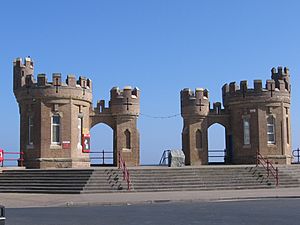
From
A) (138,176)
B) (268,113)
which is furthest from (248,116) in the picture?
(138,176)

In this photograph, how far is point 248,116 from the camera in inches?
1431

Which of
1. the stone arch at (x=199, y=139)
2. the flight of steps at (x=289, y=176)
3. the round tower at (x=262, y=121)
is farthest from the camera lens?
the stone arch at (x=199, y=139)

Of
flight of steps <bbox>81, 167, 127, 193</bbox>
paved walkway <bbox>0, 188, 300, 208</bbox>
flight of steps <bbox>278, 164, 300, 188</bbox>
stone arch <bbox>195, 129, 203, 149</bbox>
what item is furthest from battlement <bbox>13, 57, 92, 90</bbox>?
flight of steps <bbox>278, 164, 300, 188</bbox>

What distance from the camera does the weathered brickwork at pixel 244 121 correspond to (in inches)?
1409

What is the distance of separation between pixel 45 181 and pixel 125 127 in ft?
35.3

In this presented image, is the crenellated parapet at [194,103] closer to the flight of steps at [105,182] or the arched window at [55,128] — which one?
the arched window at [55,128]

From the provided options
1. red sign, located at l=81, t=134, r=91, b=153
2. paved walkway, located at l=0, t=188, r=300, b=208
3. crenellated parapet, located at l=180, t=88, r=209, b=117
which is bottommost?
paved walkway, located at l=0, t=188, r=300, b=208

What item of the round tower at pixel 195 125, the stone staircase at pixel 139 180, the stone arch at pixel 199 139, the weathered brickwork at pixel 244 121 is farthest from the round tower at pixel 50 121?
the stone arch at pixel 199 139

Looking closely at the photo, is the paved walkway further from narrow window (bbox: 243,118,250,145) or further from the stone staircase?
narrow window (bbox: 243,118,250,145)

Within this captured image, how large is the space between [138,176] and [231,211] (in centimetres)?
1051

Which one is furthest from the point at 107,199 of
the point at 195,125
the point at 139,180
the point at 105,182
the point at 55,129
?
the point at 195,125

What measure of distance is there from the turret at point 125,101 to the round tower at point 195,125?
3.55m

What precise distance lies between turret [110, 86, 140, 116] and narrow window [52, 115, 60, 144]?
4.49 m

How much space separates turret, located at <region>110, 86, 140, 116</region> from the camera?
119ft
